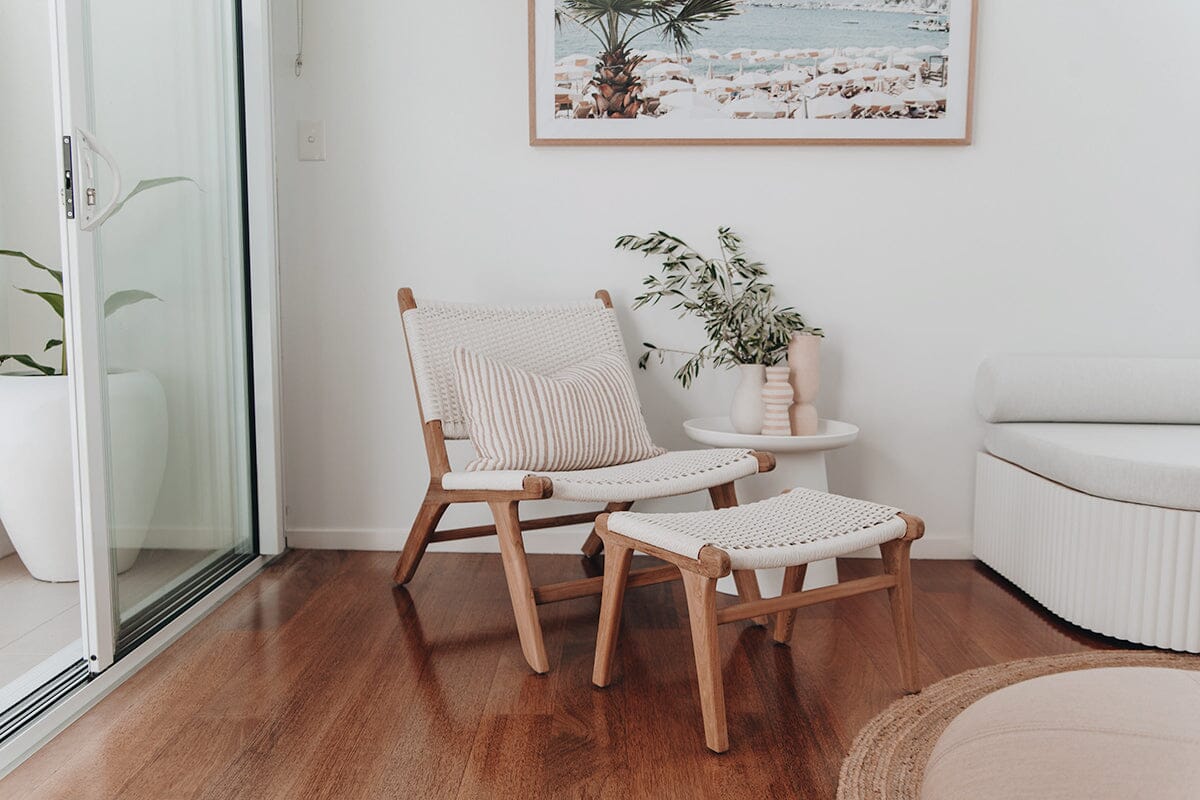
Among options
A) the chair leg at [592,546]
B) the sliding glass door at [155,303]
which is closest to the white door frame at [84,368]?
the sliding glass door at [155,303]

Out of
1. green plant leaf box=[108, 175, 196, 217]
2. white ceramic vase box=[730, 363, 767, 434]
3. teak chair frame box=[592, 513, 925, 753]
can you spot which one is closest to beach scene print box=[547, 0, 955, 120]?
white ceramic vase box=[730, 363, 767, 434]

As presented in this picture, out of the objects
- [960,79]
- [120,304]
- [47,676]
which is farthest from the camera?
[960,79]

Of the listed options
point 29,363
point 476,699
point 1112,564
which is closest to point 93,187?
point 29,363

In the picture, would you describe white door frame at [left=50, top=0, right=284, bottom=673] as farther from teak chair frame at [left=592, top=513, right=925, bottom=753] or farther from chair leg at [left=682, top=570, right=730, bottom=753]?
chair leg at [left=682, top=570, right=730, bottom=753]

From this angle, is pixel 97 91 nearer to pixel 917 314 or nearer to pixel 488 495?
pixel 488 495

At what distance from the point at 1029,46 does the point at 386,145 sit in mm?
1858

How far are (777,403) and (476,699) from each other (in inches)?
45.1

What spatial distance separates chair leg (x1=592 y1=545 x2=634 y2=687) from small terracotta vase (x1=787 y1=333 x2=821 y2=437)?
91 cm

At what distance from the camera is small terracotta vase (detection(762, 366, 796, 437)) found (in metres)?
2.55

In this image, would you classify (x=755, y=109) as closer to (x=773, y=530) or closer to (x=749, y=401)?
(x=749, y=401)

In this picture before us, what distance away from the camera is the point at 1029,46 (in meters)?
2.76

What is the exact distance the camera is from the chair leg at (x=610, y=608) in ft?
6.04

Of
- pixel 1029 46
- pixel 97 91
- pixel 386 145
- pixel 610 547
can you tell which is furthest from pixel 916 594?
pixel 97 91

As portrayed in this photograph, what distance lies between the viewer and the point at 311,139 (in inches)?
111
